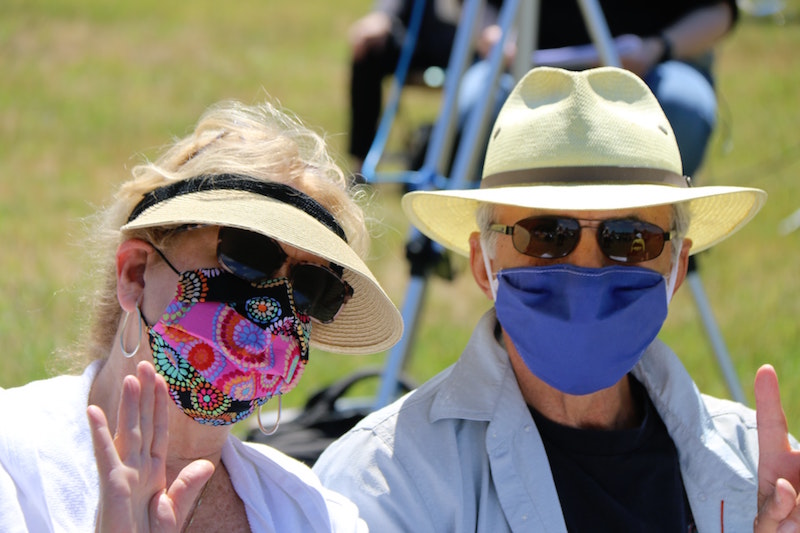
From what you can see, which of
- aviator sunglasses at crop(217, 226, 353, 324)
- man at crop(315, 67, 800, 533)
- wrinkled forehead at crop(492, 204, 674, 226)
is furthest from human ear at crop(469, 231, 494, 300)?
aviator sunglasses at crop(217, 226, 353, 324)

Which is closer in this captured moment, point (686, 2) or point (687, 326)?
point (686, 2)

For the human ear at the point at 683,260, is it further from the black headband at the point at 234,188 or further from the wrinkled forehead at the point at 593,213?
the black headband at the point at 234,188

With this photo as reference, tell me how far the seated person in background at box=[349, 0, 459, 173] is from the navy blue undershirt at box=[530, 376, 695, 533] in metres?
3.85

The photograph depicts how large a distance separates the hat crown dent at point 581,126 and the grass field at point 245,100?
0.51 meters

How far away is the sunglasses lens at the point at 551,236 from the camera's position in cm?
252

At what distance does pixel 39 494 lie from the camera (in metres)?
2.11

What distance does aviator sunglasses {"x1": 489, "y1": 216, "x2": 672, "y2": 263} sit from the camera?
2521mm

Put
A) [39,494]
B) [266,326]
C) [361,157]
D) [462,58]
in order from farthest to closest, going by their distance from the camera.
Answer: [361,157]
[462,58]
[266,326]
[39,494]

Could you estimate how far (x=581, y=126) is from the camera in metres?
2.61

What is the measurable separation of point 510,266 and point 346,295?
1.36 feet

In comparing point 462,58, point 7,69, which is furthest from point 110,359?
point 7,69

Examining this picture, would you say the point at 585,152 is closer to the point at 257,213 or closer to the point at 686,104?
the point at 257,213

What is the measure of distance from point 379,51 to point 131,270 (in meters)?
4.17

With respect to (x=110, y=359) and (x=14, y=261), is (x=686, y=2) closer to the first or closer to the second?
(x=110, y=359)
